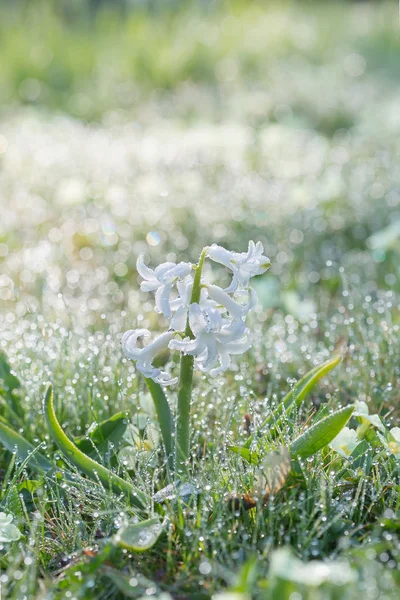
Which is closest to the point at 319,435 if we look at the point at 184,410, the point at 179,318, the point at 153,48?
the point at 184,410

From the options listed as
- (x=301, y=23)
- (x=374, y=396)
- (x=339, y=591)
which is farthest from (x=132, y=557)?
(x=301, y=23)

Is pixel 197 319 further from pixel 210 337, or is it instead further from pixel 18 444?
pixel 18 444

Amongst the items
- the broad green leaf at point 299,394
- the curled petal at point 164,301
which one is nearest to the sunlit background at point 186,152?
the broad green leaf at point 299,394

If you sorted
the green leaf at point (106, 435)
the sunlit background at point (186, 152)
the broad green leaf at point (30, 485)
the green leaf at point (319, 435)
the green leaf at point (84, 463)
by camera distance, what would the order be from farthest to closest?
the sunlit background at point (186, 152) → the green leaf at point (106, 435) → the broad green leaf at point (30, 485) → the green leaf at point (84, 463) → the green leaf at point (319, 435)

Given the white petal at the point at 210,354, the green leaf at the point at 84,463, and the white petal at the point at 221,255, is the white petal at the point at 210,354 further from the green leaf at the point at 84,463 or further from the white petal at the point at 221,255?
the green leaf at the point at 84,463

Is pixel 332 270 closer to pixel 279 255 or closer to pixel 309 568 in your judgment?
pixel 279 255

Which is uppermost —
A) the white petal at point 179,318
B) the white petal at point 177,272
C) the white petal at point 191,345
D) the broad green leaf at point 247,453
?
→ the white petal at point 177,272
